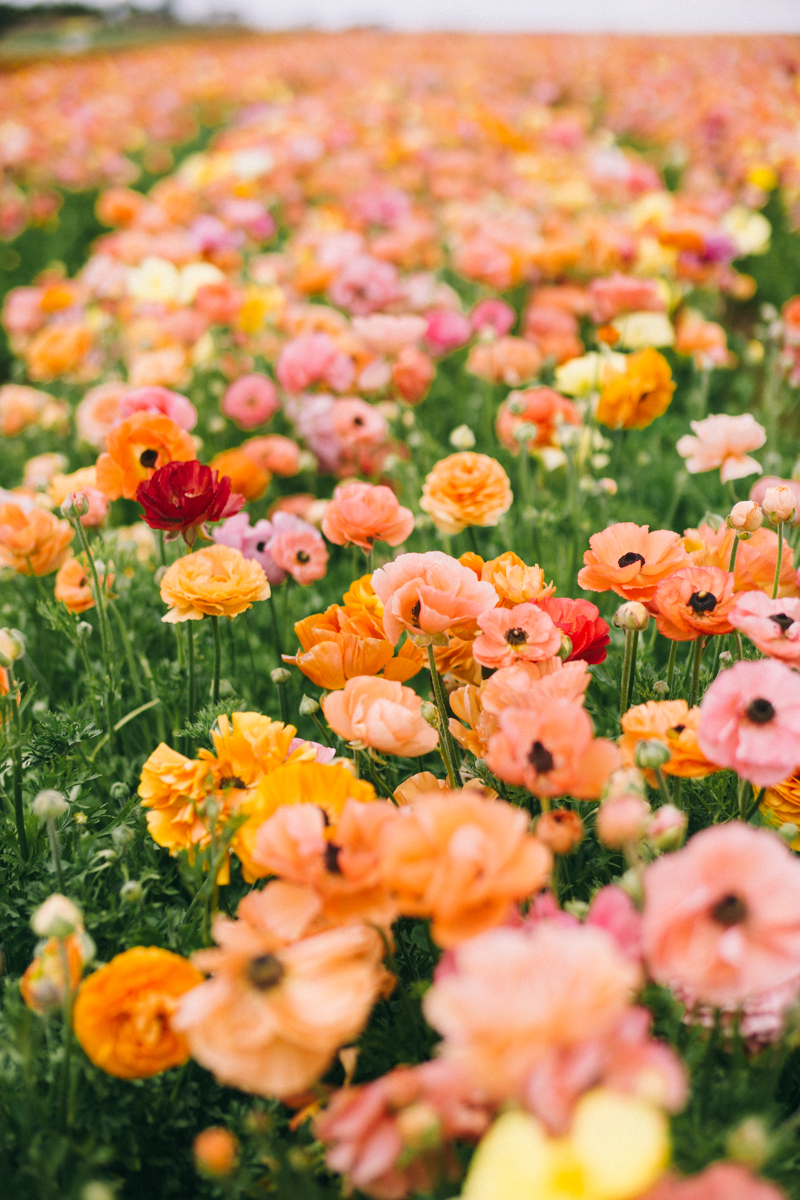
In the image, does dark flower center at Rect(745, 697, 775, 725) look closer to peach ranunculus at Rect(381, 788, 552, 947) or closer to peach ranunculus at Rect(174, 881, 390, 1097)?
peach ranunculus at Rect(381, 788, 552, 947)

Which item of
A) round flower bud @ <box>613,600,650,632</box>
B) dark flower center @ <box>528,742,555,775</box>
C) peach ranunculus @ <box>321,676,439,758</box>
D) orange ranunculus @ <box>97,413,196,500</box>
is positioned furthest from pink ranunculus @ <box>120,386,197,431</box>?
dark flower center @ <box>528,742,555,775</box>

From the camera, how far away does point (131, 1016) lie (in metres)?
0.95

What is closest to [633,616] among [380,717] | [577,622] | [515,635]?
[577,622]

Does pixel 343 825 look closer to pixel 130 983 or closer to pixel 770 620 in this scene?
pixel 130 983

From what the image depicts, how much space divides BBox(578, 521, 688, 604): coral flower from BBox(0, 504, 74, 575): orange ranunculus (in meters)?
1.01

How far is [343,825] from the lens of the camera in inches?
35.8

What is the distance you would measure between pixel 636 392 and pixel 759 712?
120cm

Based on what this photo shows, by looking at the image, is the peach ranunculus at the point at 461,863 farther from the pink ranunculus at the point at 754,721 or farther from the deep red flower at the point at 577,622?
the deep red flower at the point at 577,622

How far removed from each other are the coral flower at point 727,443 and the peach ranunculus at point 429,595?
69 cm

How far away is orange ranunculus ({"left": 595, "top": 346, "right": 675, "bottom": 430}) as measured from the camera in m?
1.97

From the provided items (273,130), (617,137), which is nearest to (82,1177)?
(273,130)

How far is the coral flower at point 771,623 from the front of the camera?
1.04 meters

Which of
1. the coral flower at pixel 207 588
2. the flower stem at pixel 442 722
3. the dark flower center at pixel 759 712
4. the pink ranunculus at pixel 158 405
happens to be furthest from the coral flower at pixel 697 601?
the pink ranunculus at pixel 158 405

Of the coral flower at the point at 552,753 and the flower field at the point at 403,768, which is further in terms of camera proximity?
the coral flower at the point at 552,753
